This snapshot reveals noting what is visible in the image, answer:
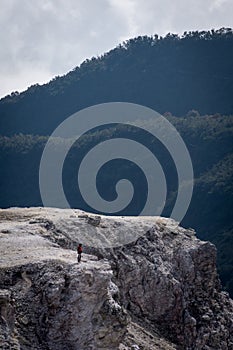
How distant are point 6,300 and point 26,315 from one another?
3.68 feet

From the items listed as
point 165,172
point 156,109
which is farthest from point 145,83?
point 165,172

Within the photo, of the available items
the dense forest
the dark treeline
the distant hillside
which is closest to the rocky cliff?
the dense forest

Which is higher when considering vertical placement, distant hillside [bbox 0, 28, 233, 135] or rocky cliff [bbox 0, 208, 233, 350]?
distant hillside [bbox 0, 28, 233, 135]

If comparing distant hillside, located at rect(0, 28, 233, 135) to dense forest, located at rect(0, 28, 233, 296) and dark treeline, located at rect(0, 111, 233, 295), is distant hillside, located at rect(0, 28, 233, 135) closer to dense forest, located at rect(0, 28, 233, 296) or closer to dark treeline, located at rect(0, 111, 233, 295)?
dense forest, located at rect(0, 28, 233, 296)

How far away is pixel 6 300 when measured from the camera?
18.9 metres

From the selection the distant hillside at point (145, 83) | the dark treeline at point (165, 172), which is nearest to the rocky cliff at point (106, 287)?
the dark treeline at point (165, 172)

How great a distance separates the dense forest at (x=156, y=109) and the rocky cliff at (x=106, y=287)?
34.9 m

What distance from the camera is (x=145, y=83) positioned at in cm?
14150

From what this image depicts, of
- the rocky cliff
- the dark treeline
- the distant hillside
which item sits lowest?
the rocky cliff

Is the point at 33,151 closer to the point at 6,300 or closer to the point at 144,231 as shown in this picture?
the point at 144,231

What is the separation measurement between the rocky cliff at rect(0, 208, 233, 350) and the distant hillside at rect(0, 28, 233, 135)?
98122 millimetres

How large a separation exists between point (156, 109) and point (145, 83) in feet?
34.7

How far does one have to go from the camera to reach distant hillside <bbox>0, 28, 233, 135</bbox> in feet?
444

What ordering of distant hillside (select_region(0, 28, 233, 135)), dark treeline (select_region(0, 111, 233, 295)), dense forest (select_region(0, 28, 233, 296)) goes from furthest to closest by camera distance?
distant hillside (select_region(0, 28, 233, 135)) < dense forest (select_region(0, 28, 233, 296)) < dark treeline (select_region(0, 111, 233, 295))
